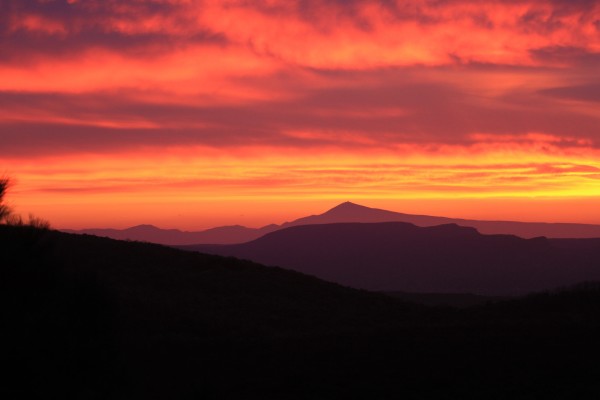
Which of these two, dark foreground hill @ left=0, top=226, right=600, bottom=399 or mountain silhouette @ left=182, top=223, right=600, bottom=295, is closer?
dark foreground hill @ left=0, top=226, right=600, bottom=399

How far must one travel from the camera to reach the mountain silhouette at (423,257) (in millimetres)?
123875

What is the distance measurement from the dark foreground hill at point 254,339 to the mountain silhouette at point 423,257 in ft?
245

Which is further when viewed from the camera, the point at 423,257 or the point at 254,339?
the point at 423,257

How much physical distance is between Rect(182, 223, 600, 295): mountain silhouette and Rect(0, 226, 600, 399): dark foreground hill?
245 feet

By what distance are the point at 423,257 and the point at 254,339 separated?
4561 inches

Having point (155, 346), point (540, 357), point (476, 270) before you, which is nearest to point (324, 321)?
point (155, 346)

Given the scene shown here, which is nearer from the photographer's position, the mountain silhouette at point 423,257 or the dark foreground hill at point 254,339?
the dark foreground hill at point 254,339

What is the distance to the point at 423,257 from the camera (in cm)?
14350

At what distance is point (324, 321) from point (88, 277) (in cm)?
2073

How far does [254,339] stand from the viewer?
100 feet

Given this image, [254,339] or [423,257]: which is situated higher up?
[423,257]

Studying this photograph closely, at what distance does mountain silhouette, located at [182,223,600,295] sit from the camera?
124m

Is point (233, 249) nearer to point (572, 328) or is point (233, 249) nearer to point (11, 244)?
point (572, 328)

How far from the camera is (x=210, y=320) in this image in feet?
118
